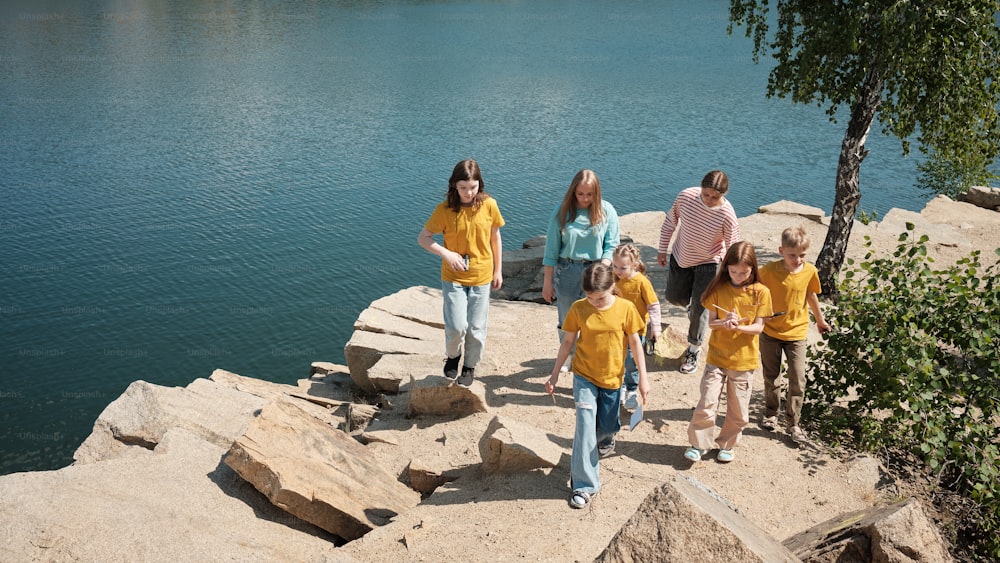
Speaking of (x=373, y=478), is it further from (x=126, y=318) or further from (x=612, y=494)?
(x=126, y=318)

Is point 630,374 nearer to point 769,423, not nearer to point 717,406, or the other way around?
point 717,406

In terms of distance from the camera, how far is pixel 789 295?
749 centimetres

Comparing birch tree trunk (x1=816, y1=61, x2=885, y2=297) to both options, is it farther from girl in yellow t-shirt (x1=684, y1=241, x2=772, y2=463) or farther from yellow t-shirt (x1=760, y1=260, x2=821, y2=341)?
girl in yellow t-shirt (x1=684, y1=241, x2=772, y2=463)

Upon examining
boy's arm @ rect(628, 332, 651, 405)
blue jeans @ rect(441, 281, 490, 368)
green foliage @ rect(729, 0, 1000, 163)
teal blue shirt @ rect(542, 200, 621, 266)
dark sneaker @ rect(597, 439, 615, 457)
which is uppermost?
green foliage @ rect(729, 0, 1000, 163)

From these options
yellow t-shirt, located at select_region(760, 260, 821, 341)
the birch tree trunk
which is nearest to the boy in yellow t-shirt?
yellow t-shirt, located at select_region(760, 260, 821, 341)

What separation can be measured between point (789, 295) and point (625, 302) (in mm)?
1854

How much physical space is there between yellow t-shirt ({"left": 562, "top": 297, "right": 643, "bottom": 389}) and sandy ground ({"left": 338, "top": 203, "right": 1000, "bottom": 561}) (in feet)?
3.26

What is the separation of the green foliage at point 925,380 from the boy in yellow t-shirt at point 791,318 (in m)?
0.51

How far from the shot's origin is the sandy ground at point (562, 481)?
20.7ft

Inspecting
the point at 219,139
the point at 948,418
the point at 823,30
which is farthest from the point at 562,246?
the point at 219,139

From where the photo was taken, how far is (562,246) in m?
8.13

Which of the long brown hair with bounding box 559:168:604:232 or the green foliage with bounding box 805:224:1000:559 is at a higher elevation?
the long brown hair with bounding box 559:168:604:232

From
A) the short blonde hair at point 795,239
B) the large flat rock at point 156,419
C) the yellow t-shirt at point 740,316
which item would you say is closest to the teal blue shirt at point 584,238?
the yellow t-shirt at point 740,316

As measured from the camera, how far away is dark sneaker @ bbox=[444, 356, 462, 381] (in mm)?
8809
